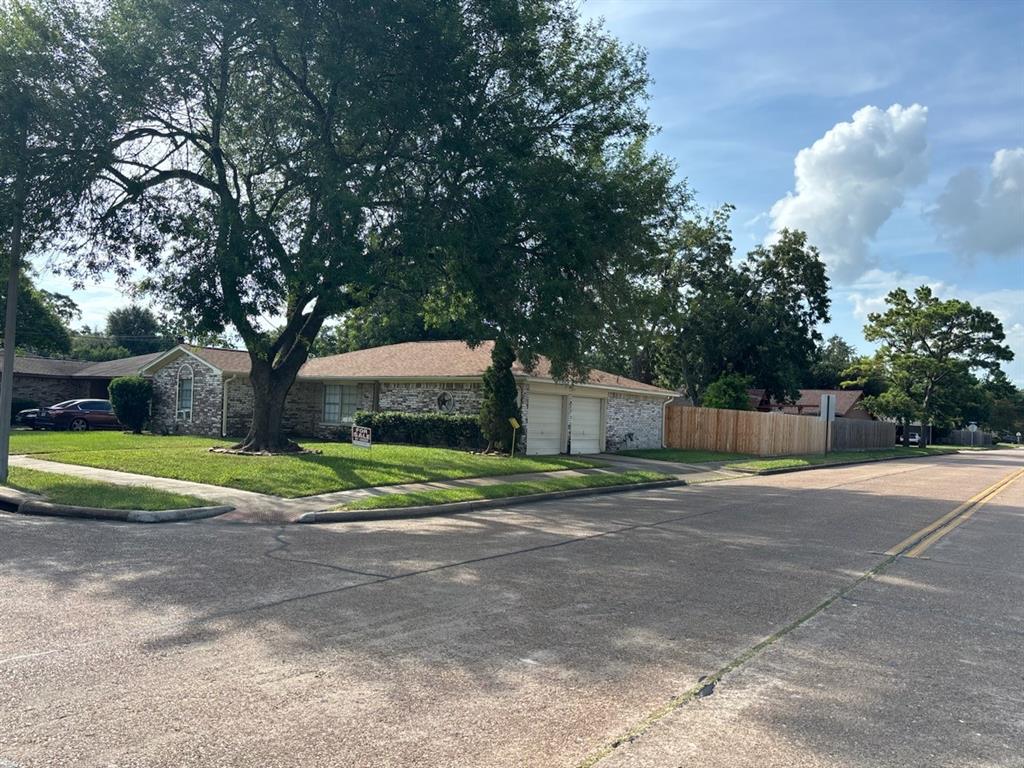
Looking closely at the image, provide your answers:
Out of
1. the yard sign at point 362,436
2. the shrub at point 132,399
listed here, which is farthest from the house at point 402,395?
the yard sign at point 362,436

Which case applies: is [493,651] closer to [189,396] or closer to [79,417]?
[189,396]

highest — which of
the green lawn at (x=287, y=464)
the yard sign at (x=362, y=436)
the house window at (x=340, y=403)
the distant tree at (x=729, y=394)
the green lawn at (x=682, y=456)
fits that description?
the distant tree at (x=729, y=394)

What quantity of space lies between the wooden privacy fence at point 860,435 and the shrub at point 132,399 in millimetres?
34940

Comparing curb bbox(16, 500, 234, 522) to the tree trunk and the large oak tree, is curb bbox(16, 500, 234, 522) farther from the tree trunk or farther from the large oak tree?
the tree trunk

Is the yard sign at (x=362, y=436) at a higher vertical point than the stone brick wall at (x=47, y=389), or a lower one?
lower

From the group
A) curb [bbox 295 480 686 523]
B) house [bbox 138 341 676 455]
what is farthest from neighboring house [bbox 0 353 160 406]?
curb [bbox 295 480 686 523]

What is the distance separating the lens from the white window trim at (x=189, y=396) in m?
31.1

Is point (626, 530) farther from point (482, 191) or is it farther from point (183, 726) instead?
point (183, 726)

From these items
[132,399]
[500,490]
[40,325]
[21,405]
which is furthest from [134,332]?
[500,490]

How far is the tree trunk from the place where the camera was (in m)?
21.6

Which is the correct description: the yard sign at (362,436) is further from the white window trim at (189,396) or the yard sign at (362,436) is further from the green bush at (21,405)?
the green bush at (21,405)

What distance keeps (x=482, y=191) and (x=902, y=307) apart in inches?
2170

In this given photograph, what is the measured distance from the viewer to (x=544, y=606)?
24.0 ft

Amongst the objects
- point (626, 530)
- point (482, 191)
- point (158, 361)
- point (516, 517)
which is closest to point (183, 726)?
point (626, 530)
